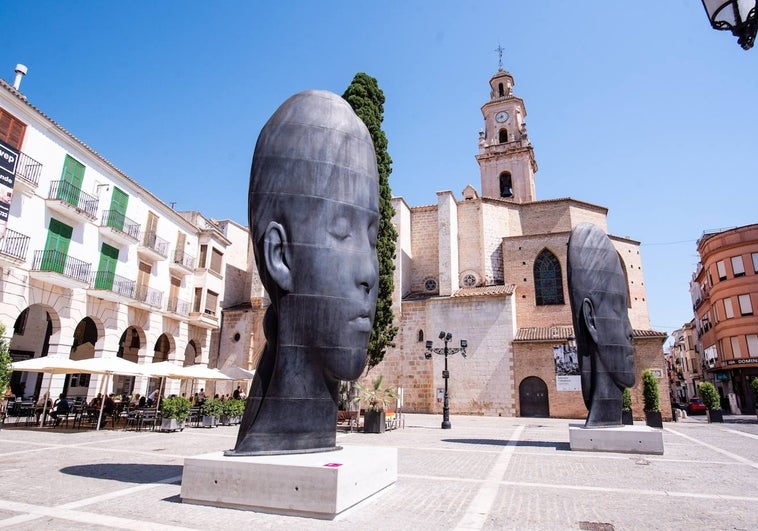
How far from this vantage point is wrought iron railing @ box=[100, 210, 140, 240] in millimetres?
18500

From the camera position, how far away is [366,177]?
645 cm

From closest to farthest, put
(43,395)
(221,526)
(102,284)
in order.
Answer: (221,526) < (43,395) < (102,284)

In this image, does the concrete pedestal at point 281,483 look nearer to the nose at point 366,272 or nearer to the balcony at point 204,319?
the nose at point 366,272

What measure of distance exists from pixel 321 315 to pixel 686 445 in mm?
12285

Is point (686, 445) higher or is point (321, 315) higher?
point (321, 315)

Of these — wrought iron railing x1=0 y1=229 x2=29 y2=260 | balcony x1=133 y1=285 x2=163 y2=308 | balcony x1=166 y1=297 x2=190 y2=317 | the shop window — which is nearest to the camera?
wrought iron railing x1=0 y1=229 x2=29 y2=260

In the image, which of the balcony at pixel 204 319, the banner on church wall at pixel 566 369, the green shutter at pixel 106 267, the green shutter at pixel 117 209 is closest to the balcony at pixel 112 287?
the green shutter at pixel 106 267

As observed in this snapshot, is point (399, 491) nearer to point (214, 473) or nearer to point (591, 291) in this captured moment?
point (214, 473)

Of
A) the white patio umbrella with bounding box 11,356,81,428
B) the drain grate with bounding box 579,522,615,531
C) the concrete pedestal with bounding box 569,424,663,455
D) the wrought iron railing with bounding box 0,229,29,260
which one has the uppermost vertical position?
the wrought iron railing with bounding box 0,229,29,260

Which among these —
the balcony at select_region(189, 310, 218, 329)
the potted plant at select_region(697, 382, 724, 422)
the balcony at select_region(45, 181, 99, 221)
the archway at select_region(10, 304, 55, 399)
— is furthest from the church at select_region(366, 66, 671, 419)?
the archway at select_region(10, 304, 55, 399)

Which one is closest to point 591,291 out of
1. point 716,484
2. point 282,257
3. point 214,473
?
point 716,484

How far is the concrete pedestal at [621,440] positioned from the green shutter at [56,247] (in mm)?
17651

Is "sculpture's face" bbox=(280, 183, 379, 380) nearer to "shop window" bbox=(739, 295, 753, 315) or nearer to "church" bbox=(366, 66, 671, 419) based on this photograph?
"church" bbox=(366, 66, 671, 419)

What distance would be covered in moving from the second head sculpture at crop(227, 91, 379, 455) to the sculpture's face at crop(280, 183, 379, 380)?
0.04 feet
